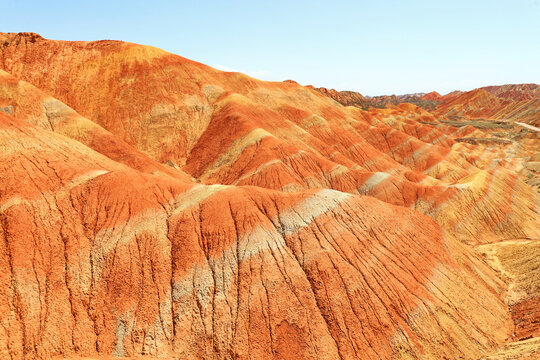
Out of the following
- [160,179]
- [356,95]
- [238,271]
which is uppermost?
[356,95]

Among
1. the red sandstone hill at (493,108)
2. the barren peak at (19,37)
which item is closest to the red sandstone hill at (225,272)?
the barren peak at (19,37)

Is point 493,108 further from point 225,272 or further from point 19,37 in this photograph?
point 19,37

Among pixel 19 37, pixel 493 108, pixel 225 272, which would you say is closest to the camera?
pixel 225 272

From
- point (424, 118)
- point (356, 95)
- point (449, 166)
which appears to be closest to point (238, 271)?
point (449, 166)

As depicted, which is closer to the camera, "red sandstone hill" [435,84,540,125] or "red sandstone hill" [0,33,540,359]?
"red sandstone hill" [0,33,540,359]

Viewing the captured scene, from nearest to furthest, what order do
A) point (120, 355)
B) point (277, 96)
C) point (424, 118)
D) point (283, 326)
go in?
point (120, 355), point (283, 326), point (277, 96), point (424, 118)

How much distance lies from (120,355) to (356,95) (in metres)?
185

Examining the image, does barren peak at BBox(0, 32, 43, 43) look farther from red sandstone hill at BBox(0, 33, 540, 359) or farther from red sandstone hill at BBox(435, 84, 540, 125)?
red sandstone hill at BBox(435, 84, 540, 125)

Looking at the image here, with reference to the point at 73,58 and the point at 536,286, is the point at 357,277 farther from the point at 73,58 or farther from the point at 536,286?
the point at 73,58

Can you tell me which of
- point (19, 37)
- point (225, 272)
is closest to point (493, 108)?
point (225, 272)

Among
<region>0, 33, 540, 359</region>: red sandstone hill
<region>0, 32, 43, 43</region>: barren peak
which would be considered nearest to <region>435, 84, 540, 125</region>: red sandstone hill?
<region>0, 33, 540, 359</region>: red sandstone hill

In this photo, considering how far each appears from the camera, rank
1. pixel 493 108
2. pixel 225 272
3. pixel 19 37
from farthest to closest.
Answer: pixel 493 108 < pixel 19 37 < pixel 225 272

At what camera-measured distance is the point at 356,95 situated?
185125 millimetres

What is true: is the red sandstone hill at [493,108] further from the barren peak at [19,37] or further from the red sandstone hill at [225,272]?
the barren peak at [19,37]
